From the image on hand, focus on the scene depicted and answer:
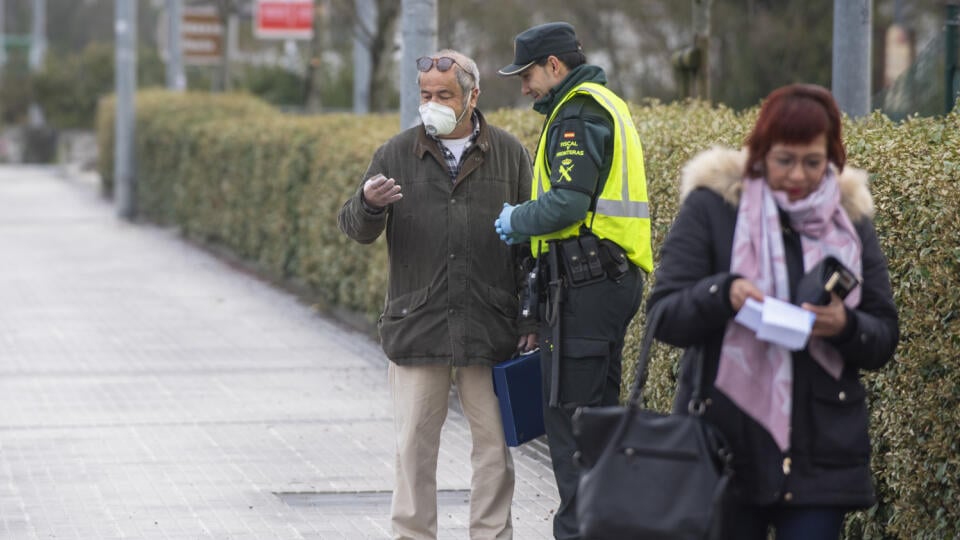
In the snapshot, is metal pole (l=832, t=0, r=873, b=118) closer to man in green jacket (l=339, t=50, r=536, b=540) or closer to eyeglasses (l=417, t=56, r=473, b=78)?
man in green jacket (l=339, t=50, r=536, b=540)

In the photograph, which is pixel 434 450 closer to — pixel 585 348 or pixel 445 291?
pixel 445 291

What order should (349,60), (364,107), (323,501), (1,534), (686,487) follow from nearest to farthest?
(686,487) < (1,534) < (323,501) < (364,107) < (349,60)

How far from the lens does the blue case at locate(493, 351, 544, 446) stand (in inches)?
225

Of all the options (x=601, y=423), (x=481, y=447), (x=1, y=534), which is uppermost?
(x=601, y=423)

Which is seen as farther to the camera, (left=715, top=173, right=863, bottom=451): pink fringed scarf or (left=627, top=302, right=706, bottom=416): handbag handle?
(left=627, top=302, right=706, bottom=416): handbag handle

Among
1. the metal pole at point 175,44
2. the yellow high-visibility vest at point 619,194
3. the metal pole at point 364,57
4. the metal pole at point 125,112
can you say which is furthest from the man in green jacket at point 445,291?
the metal pole at point 175,44

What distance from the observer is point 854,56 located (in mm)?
8828

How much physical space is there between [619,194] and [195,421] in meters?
4.45

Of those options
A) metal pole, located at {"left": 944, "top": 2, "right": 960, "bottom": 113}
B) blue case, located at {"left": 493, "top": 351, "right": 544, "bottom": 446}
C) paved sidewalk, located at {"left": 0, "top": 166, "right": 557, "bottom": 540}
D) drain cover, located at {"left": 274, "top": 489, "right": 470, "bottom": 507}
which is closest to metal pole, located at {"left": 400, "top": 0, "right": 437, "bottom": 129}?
paved sidewalk, located at {"left": 0, "top": 166, "right": 557, "bottom": 540}

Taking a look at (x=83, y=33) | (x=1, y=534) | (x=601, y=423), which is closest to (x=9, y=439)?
(x=1, y=534)

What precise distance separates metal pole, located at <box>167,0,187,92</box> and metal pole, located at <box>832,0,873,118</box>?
19438 mm

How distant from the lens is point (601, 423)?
3873 millimetres

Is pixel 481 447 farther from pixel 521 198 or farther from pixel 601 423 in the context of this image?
pixel 601 423

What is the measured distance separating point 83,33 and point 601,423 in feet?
279
